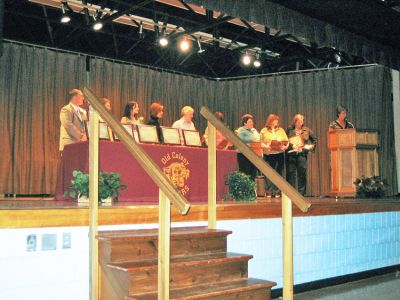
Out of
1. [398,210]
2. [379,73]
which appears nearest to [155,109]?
[398,210]

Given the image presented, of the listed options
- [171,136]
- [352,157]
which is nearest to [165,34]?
[352,157]

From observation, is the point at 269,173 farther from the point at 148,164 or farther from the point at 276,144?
the point at 276,144

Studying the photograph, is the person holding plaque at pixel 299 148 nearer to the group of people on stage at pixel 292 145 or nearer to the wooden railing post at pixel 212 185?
the group of people on stage at pixel 292 145

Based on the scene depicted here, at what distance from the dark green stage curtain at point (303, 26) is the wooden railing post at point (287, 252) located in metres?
2.52

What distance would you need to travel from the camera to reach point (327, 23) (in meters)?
6.49

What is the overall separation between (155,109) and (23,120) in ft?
13.6

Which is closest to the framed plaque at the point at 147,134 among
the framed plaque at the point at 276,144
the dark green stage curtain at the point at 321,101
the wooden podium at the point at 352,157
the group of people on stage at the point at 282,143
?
the group of people on stage at the point at 282,143

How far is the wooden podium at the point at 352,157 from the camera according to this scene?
26.3 feet

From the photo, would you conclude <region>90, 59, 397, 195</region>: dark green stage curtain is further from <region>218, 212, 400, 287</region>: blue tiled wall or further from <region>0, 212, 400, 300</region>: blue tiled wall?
<region>0, 212, 400, 300</region>: blue tiled wall

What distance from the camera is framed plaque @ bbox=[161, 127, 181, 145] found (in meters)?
5.53

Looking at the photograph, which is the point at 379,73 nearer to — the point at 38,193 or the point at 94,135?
the point at 38,193

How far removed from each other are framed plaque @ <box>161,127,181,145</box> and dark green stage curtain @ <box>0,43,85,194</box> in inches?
200

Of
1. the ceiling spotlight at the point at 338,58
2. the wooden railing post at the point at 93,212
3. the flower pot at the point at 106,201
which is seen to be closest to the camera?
the wooden railing post at the point at 93,212

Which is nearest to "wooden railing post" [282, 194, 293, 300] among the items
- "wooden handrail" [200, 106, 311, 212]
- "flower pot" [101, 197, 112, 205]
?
"wooden handrail" [200, 106, 311, 212]
